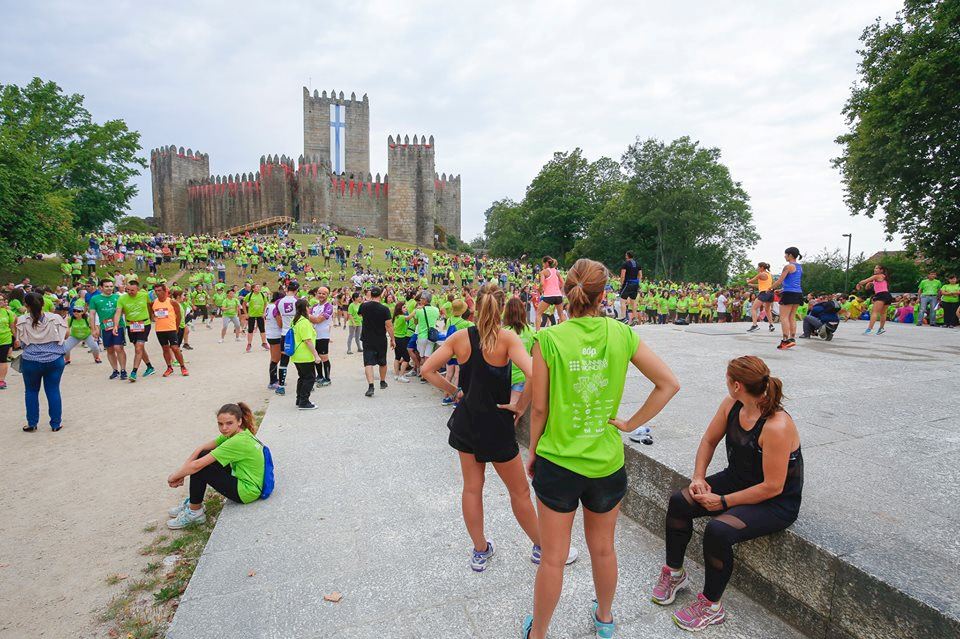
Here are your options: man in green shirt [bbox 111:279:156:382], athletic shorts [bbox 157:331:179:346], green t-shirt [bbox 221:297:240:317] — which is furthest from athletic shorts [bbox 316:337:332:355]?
green t-shirt [bbox 221:297:240:317]

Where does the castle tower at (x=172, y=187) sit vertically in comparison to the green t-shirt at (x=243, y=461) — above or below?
above

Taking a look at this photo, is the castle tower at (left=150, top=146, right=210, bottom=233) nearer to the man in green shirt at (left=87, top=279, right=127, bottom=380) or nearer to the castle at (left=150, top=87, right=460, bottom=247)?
the castle at (left=150, top=87, right=460, bottom=247)

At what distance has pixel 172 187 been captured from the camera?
184 ft

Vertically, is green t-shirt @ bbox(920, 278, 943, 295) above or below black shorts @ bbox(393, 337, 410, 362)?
above

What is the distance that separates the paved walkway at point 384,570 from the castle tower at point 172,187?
64.0 metres

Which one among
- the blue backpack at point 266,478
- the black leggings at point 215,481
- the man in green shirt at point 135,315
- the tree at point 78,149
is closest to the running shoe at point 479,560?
the blue backpack at point 266,478

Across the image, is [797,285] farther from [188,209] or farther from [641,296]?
[188,209]

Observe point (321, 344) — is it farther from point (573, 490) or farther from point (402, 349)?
point (573, 490)

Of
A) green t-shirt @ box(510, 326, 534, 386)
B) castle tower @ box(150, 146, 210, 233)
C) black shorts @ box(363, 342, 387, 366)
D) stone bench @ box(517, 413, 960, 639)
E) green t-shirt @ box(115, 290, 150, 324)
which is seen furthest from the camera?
castle tower @ box(150, 146, 210, 233)

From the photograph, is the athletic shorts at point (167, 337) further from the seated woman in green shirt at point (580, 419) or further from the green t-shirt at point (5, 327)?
the seated woman in green shirt at point (580, 419)

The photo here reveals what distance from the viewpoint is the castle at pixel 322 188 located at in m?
51.6

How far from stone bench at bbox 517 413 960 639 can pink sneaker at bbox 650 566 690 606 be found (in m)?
0.32

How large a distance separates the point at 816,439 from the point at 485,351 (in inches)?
113

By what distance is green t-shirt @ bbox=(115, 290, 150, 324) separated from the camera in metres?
7.92
